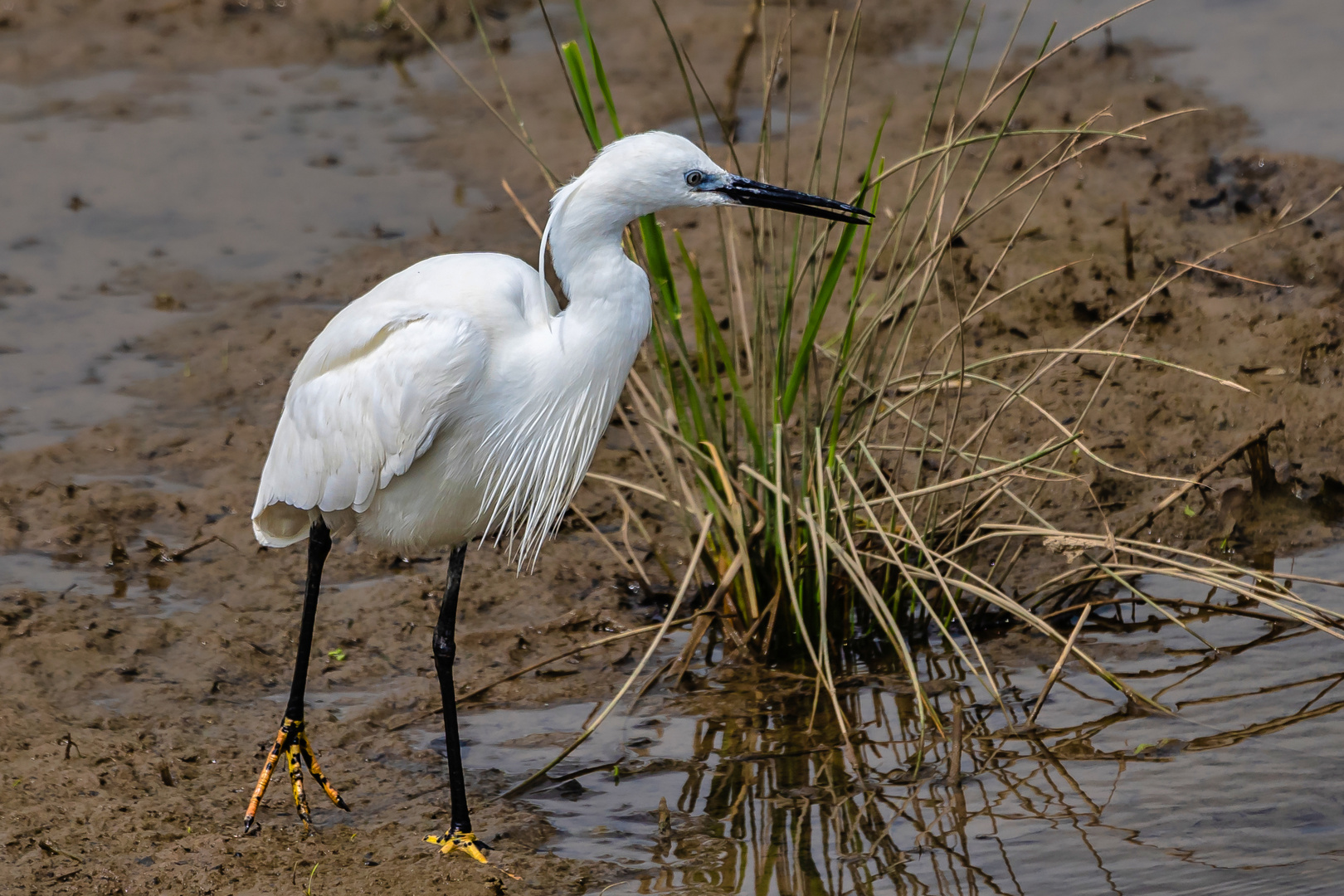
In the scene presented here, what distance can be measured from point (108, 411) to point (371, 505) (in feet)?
8.91

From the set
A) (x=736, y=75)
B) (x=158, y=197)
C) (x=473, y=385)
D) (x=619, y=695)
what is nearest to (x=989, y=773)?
(x=619, y=695)

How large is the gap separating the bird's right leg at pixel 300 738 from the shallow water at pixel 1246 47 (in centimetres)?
614

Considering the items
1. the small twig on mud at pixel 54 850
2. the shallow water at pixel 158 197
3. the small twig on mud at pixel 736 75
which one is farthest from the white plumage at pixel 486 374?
the small twig on mud at pixel 736 75

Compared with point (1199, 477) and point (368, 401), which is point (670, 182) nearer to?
point (368, 401)

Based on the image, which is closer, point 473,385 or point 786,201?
point 786,201

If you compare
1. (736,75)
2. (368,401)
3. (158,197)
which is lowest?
(368,401)

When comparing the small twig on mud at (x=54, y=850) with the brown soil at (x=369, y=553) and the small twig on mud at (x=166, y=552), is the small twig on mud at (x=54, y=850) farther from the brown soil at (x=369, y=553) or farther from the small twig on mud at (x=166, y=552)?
the small twig on mud at (x=166, y=552)

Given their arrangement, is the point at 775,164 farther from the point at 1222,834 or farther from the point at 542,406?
the point at 1222,834

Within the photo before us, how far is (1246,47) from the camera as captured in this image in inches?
371

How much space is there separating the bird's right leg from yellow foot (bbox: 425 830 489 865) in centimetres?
38

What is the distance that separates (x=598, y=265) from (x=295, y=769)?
63.4 inches

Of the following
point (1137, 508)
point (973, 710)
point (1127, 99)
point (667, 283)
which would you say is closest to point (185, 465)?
point (667, 283)

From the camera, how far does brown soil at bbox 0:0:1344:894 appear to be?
12.2 ft

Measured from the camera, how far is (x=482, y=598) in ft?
16.4
